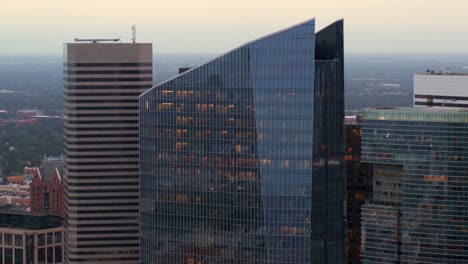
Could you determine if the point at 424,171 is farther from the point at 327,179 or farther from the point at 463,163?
the point at 327,179

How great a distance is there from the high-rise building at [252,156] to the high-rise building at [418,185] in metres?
17.8

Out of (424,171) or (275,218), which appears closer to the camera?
(275,218)

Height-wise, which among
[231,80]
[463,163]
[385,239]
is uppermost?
[231,80]

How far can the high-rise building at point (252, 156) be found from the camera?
160 m

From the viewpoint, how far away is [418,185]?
181250 millimetres

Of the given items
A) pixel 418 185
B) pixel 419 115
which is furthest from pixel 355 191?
pixel 419 115

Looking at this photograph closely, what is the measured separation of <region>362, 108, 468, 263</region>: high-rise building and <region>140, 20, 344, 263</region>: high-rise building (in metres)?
17.8

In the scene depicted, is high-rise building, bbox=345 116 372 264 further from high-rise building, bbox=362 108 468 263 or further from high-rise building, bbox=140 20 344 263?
high-rise building, bbox=140 20 344 263

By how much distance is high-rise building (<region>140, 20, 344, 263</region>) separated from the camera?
160 m

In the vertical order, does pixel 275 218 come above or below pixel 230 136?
below

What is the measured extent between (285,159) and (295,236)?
33.3ft

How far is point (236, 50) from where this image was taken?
162m

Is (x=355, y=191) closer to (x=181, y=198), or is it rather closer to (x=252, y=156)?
(x=181, y=198)

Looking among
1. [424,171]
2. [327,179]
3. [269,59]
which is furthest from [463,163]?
[269,59]
